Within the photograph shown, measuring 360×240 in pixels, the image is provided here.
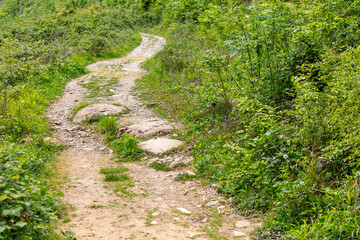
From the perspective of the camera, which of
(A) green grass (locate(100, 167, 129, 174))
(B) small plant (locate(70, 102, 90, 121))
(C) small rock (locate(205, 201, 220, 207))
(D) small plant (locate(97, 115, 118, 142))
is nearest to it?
(C) small rock (locate(205, 201, 220, 207))

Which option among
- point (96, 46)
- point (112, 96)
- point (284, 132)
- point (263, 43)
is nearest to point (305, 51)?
point (263, 43)

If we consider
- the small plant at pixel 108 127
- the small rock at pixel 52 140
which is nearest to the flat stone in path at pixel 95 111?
the small plant at pixel 108 127

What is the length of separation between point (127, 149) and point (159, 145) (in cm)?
69

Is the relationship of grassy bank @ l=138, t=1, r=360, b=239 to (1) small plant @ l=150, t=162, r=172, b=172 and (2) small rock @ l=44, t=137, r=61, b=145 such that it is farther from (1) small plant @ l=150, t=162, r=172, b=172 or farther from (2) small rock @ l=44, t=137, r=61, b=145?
(2) small rock @ l=44, t=137, r=61, b=145

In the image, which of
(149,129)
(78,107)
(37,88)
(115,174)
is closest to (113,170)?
(115,174)

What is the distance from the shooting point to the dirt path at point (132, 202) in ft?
12.3

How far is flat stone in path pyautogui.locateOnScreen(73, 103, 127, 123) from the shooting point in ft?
28.7

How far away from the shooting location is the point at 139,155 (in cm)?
667

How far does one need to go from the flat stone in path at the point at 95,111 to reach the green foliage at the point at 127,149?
1.82m

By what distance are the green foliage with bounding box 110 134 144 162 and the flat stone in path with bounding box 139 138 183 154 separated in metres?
0.17

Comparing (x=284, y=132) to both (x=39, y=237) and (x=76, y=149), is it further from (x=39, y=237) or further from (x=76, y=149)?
(x=76, y=149)

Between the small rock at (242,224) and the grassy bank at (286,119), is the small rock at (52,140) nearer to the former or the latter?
the grassy bank at (286,119)

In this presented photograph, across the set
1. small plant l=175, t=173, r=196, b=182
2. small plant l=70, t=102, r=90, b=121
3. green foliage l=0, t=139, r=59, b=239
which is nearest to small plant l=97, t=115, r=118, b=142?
small plant l=70, t=102, r=90, b=121

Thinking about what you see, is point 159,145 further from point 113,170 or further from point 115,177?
point 115,177
